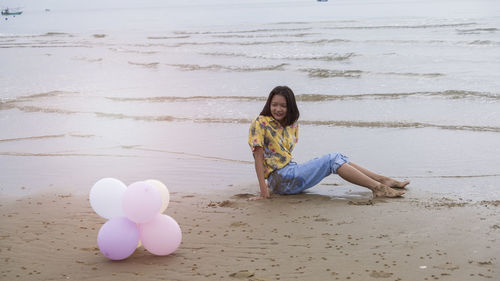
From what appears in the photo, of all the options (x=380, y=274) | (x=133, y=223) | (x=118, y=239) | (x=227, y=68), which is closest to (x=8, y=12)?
(x=227, y=68)

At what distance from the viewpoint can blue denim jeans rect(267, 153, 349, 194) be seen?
5.98 m

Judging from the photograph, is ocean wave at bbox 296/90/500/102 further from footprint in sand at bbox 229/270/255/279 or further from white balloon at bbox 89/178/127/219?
footprint in sand at bbox 229/270/255/279

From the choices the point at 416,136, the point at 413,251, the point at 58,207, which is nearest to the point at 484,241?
the point at 413,251

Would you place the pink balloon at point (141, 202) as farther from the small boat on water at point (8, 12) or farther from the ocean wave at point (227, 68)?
the small boat on water at point (8, 12)

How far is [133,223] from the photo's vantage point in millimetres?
4164

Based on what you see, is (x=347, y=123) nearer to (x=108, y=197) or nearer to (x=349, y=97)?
(x=349, y=97)

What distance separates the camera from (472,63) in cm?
1722

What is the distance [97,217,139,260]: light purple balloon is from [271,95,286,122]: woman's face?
230 centimetres

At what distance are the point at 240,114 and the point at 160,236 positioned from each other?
24.7 feet

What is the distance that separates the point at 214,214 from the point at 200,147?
11.1 ft

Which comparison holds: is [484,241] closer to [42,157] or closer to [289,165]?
[289,165]

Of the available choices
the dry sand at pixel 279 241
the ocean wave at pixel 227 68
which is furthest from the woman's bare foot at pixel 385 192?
the ocean wave at pixel 227 68

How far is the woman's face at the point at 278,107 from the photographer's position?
5910 millimetres

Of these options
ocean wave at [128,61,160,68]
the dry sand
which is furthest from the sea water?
the dry sand
